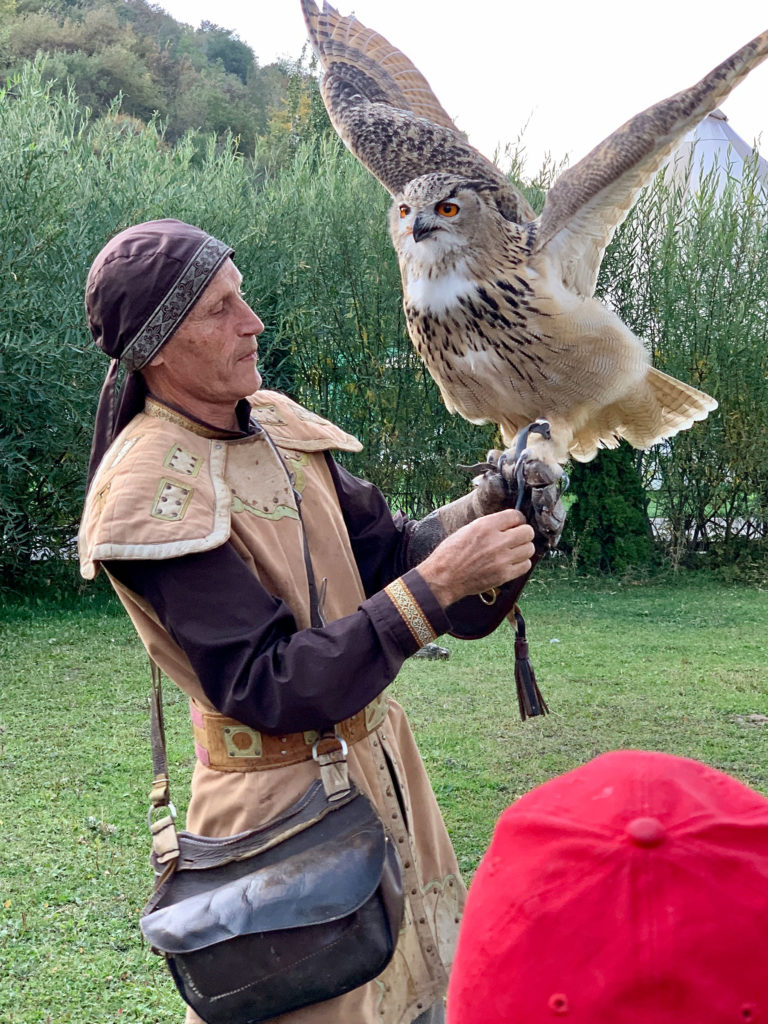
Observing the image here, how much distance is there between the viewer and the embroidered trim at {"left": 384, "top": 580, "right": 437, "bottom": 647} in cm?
159

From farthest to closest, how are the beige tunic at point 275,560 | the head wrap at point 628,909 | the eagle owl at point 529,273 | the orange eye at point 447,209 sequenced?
1. the orange eye at point 447,209
2. the eagle owl at point 529,273
3. the beige tunic at point 275,560
4. the head wrap at point 628,909

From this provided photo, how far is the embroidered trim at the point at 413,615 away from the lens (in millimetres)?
1592

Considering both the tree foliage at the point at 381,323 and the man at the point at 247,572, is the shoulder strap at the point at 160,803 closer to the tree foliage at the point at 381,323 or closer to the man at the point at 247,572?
the man at the point at 247,572

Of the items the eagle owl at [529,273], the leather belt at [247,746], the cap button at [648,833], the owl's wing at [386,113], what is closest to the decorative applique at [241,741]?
the leather belt at [247,746]

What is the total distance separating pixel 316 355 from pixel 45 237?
2.34 m

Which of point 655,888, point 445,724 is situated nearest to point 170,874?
point 655,888

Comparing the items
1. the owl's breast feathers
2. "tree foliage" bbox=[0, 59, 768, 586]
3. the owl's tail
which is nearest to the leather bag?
the owl's breast feathers

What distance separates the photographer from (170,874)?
5.39 ft

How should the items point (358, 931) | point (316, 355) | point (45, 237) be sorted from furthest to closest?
point (316, 355) < point (45, 237) < point (358, 931)

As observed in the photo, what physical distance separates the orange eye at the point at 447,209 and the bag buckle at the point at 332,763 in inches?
54.5

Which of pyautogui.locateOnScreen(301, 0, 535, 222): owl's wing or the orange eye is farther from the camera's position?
pyautogui.locateOnScreen(301, 0, 535, 222): owl's wing

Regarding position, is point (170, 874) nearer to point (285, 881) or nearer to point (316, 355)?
point (285, 881)

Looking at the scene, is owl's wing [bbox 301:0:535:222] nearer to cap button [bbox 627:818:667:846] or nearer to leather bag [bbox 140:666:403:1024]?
leather bag [bbox 140:666:403:1024]

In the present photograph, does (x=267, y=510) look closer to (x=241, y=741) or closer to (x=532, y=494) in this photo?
(x=241, y=741)
